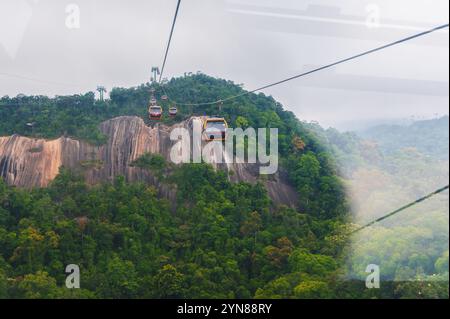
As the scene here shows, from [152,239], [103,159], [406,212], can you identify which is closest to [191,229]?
[152,239]

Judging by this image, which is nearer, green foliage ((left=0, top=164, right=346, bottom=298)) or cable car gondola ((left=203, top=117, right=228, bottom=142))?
green foliage ((left=0, top=164, right=346, bottom=298))

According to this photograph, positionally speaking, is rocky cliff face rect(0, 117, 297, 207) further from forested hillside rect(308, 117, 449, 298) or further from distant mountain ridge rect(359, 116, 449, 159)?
distant mountain ridge rect(359, 116, 449, 159)

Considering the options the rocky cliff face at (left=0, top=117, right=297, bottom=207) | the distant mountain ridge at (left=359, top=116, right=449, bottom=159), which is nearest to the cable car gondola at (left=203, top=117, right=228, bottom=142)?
the distant mountain ridge at (left=359, top=116, right=449, bottom=159)

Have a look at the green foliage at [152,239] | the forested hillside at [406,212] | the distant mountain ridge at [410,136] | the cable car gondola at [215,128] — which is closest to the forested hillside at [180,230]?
the green foliage at [152,239]

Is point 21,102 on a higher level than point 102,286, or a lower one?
higher

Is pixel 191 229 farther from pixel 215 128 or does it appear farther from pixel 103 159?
pixel 103 159
